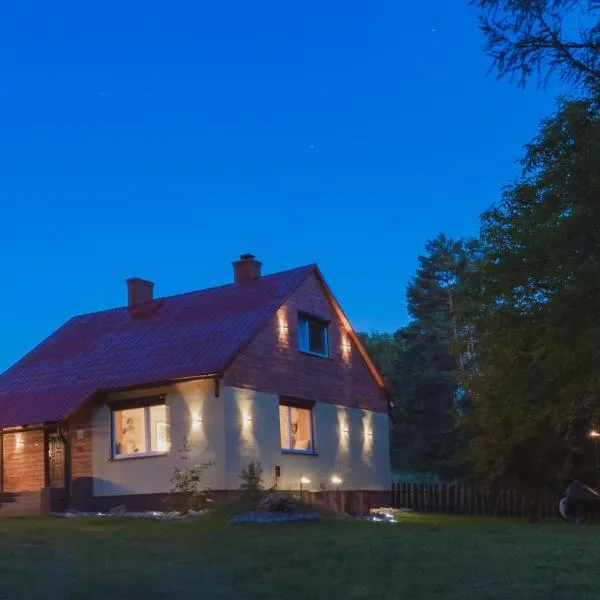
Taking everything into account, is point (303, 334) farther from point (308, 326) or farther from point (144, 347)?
point (144, 347)

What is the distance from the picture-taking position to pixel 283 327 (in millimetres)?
23625

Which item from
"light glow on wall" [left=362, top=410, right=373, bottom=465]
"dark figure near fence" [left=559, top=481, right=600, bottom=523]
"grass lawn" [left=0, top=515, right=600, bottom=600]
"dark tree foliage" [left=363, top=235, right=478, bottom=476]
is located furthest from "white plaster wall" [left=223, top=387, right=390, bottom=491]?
"dark tree foliage" [left=363, top=235, right=478, bottom=476]

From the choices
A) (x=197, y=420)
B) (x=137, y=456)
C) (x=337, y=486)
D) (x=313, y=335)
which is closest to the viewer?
(x=197, y=420)

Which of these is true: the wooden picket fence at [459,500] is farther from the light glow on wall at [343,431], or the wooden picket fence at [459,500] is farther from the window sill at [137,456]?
the window sill at [137,456]

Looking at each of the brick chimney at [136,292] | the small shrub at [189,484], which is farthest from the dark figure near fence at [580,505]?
the brick chimney at [136,292]

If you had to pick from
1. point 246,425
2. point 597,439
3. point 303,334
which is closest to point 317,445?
point 303,334

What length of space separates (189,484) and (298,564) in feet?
35.6

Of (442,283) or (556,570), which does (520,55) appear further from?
(442,283)

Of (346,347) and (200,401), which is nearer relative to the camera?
(200,401)

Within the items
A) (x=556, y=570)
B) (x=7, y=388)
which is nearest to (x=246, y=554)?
(x=556, y=570)

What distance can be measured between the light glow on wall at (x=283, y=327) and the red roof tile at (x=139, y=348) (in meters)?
0.29

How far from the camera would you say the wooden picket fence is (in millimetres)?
27641

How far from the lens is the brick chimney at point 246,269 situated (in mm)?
26594

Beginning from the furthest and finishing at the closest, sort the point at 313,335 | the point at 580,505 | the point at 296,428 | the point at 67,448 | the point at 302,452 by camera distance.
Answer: the point at 313,335
the point at 296,428
the point at 302,452
the point at 67,448
the point at 580,505
